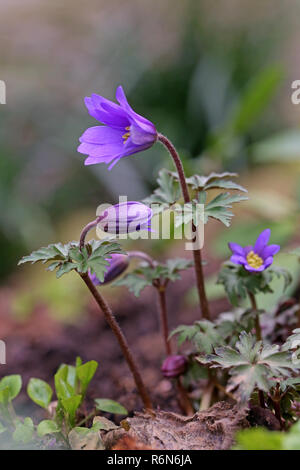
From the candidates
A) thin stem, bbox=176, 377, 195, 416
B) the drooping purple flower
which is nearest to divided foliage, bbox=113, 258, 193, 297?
the drooping purple flower

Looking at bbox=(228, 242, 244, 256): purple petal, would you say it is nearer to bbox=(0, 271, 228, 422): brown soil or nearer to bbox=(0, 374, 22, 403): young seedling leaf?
bbox=(0, 271, 228, 422): brown soil

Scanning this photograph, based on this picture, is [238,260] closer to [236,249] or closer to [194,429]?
[236,249]

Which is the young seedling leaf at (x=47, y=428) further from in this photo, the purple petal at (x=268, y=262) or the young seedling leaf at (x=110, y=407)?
the purple petal at (x=268, y=262)

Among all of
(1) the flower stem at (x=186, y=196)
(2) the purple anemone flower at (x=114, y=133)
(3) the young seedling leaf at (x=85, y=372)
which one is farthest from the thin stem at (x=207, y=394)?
(2) the purple anemone flower at (x=114, y=133)

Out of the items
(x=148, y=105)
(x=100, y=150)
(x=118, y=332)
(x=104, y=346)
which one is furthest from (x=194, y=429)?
(x=148, y=105)

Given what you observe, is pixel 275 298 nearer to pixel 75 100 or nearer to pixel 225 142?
pixel 225 142

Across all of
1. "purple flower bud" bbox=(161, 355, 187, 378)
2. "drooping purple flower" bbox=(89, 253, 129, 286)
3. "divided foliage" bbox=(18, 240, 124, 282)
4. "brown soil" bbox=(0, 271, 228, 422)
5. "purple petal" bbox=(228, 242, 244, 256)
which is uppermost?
"divided foliage" bbox=(18, 240, 124, 282)
